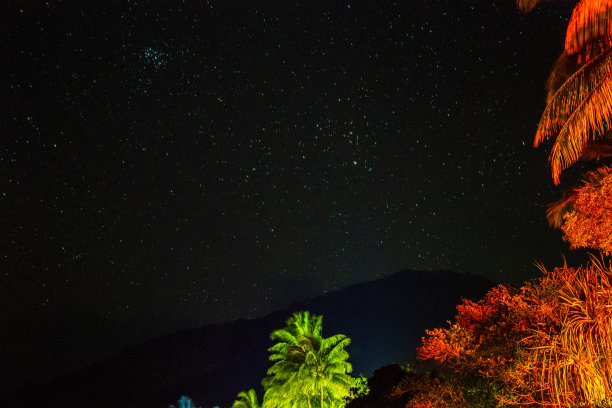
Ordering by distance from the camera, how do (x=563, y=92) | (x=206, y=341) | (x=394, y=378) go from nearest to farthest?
(x=563, y=92) → (x=394, y=378) → (x=206, y=341)

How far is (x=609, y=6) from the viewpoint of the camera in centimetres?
746

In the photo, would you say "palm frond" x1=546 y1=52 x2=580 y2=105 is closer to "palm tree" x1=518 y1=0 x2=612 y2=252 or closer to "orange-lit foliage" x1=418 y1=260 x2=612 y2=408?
"palm tree" x1=518 y1=0 x2=612 y2=252

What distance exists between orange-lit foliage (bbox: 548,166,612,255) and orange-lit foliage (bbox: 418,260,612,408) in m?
0.91

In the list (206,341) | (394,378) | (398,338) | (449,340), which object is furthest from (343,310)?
(449,340)

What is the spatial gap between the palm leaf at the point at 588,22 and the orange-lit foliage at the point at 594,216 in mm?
3039

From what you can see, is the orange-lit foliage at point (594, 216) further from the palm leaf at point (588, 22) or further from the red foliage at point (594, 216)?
the palm leaf at point (588, 22)

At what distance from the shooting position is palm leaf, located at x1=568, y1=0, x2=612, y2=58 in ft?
24.6

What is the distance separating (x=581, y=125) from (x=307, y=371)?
26.9 metres

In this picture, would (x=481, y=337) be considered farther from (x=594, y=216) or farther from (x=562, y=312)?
(x=594, y=216)

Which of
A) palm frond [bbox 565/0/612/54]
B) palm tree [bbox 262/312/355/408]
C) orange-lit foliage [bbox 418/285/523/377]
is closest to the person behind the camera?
palm frond [bbox 565/0/612/54]

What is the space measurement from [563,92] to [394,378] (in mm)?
16956

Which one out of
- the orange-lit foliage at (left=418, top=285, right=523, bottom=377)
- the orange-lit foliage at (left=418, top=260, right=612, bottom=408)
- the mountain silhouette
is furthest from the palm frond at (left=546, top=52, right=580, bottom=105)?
the mountain silhouette

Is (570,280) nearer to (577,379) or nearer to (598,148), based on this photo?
(577,379)

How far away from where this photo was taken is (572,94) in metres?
9.12
